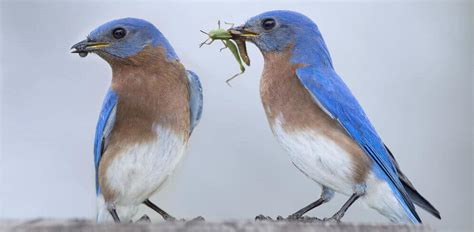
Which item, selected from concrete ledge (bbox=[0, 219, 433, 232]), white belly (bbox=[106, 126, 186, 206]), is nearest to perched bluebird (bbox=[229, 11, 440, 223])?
white belly (bbox=[106, 126, 186, 206])

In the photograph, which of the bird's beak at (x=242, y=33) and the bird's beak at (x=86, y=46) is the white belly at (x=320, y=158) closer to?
the bird's beak at (x=242, y=33)

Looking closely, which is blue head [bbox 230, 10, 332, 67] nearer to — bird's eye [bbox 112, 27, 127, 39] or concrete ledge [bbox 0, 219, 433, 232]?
bird's eye [bbox 112, 27, 127, 39]

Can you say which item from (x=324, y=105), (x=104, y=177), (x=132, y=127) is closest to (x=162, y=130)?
(x=132, y=127)

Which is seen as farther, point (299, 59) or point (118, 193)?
point (299, 59)

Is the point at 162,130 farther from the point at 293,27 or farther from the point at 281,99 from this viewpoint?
the point at 293,27

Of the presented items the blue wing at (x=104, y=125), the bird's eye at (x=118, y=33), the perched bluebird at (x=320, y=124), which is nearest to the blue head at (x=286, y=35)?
the perched bluebird at (x=320, y=124)
